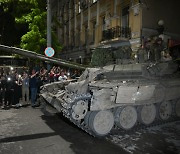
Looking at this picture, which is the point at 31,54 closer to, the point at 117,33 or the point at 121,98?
the point at 121,98

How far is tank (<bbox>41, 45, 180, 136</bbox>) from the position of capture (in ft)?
24.4

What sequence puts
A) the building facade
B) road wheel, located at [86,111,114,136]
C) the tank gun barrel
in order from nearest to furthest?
road wheel, located at [86,111,114,136], the tank gun barrel, the building facade

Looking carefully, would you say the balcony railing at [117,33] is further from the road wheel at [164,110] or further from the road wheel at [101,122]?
the road wheel at [101,122]

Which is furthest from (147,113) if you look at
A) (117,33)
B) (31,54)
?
(117,33)

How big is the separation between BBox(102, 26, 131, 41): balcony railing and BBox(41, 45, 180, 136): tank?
410 inches

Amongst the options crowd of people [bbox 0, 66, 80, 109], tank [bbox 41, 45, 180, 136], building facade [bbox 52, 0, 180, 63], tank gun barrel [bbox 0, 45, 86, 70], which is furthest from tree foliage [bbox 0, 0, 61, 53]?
tank [bbox 41, 45, 180, 136]

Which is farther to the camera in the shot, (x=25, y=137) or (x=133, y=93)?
(x=133, y=93)

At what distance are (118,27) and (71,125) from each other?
1282cm

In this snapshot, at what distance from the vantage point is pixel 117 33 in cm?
2036

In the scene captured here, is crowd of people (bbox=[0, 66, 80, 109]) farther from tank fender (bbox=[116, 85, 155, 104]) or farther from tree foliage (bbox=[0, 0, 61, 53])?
tank fender (bbox=[116, 85, 155, 104])

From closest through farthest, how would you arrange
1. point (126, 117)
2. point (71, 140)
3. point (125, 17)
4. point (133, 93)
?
point (71, 140)
point (133, 93)
point (126, 117)
point (125, 17)

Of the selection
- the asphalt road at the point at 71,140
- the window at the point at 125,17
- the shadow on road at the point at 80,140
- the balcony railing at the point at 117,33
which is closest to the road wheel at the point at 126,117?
the asphalt road at the point at 71,140

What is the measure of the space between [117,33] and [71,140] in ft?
46.9

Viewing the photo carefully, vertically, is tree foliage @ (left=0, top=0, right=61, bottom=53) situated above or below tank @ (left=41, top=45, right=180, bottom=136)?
above
